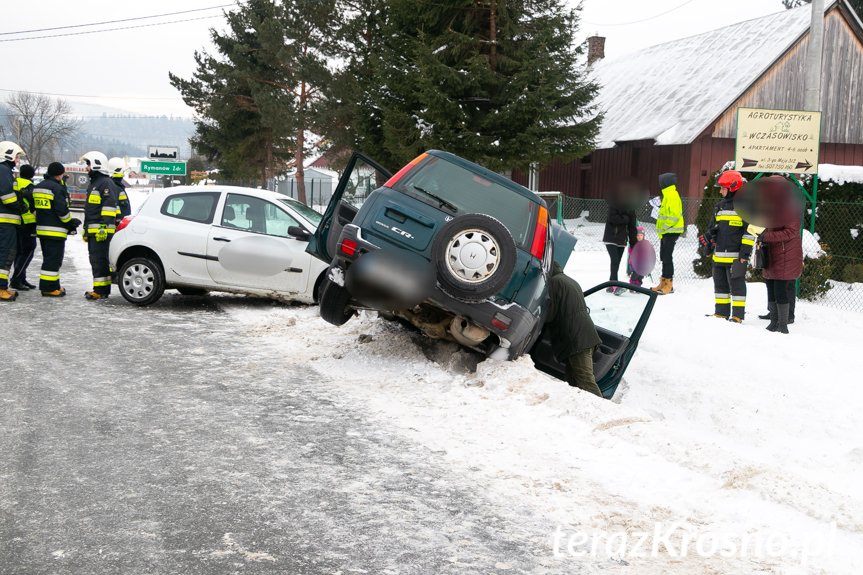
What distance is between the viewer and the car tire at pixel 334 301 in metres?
7.20

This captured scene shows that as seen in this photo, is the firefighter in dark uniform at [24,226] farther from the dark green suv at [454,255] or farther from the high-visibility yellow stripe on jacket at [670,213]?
the high-visibility yellow stripe on jacket at [670,213]

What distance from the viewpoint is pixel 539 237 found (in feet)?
21.7

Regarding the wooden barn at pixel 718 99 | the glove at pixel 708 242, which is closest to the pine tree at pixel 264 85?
the wooden barn at pixel 718 99

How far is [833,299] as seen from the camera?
541 inches

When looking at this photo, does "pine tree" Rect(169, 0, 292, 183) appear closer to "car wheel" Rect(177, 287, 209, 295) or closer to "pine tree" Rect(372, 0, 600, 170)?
"pine tree" Rect(372, 0, 600, 170)

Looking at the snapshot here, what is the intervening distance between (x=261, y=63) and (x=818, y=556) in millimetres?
35743

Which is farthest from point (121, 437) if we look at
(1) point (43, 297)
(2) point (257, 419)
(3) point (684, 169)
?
(3) point (684, 169)

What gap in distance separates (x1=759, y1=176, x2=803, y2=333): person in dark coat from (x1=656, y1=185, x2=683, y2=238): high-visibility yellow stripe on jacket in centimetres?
265

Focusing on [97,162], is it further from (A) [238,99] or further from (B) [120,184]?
(A) [238,99]

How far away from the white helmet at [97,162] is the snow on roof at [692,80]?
19.2 meters

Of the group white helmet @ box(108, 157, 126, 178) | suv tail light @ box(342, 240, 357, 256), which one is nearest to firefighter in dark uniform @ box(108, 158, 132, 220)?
white helmet @ box(108, 157, 126, 178)

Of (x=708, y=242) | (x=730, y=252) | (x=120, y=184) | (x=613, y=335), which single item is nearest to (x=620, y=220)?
(x=708, y=242)

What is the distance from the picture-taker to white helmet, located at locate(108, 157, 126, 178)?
11.9 metres

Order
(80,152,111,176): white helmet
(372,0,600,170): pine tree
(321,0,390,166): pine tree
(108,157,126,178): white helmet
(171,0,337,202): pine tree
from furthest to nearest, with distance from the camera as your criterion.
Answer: (171,0,337,202): pine tree, (321,0,390,166): pine tree, (372,0,600,170): pine tree, (108,157,126,178): white helmet, (80,152,111,176): white helmet
